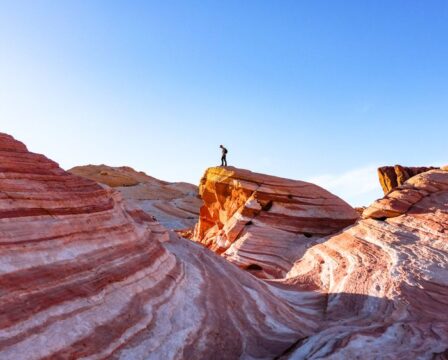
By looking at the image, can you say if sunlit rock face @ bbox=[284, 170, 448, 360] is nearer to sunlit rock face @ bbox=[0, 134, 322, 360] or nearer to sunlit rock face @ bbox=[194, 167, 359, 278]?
sunlit rock face @ bbox=[0, 134, 322, 360]

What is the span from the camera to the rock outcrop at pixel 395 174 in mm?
31739

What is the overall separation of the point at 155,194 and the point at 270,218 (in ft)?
107

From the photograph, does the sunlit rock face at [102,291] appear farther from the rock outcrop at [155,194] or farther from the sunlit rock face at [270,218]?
the rock outcrop at [155,194]

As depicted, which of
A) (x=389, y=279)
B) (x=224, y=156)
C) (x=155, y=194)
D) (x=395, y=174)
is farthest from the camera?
(x=155, y=194)

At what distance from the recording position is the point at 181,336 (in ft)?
24.8

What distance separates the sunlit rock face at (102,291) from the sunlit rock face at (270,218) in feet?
28.9

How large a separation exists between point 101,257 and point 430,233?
11298 mm

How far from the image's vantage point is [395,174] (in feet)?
105

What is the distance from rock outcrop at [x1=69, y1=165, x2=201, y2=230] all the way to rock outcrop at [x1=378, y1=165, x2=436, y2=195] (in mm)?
18003

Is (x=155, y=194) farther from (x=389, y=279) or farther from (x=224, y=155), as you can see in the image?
(x=389, y=279)

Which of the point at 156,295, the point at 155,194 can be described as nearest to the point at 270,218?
the point at 156,295

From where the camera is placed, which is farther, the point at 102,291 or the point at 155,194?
the point at 155,194

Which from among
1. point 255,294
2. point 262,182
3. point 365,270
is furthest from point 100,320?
point 262,182

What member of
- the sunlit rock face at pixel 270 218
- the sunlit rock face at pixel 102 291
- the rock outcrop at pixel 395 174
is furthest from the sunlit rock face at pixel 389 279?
the rock outcrop at pixel 395 174
